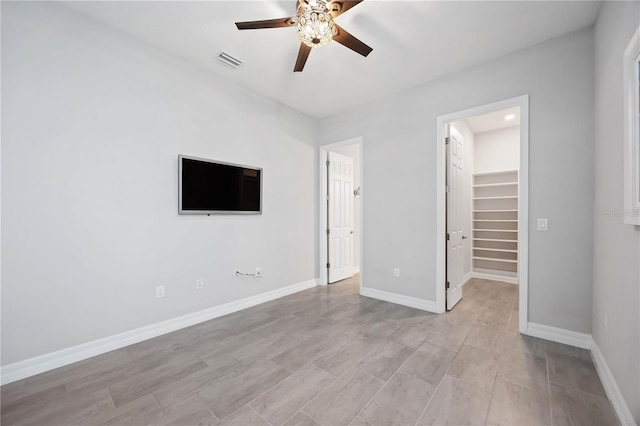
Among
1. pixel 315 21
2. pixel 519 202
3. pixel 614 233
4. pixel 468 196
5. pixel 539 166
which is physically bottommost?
pixel 614 233

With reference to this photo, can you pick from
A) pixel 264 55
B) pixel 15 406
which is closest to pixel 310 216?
pixel 264 55

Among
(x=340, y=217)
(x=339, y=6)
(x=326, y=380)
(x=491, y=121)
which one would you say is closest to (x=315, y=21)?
(x=339, y=6)

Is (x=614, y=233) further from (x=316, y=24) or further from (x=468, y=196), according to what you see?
(x=468, y=196)

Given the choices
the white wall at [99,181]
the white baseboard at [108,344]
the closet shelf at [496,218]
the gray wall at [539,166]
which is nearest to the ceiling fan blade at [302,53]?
the white wall at [99,181]

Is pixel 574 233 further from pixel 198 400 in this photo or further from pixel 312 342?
pixel 198 400

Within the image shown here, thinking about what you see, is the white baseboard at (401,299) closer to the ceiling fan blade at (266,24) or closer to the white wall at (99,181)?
the white wall at (99,181)

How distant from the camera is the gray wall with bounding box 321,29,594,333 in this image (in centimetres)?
234

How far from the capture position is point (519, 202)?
2639 mm

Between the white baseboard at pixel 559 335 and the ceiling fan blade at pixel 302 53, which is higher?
the ceiling fan blade at pixel 302 53

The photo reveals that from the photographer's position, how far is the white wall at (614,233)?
4.70 feet

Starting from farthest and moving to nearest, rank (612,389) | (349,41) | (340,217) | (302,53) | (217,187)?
(340,217) → (217,187) → (302,53) → (349,41) → (612,389)

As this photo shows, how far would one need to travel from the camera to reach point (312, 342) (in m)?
2.48

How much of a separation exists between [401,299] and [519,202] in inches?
70.9

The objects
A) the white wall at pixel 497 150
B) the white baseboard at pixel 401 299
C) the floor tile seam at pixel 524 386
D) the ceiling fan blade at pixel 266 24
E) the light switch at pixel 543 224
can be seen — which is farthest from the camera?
the white wall at pixel 497 150
